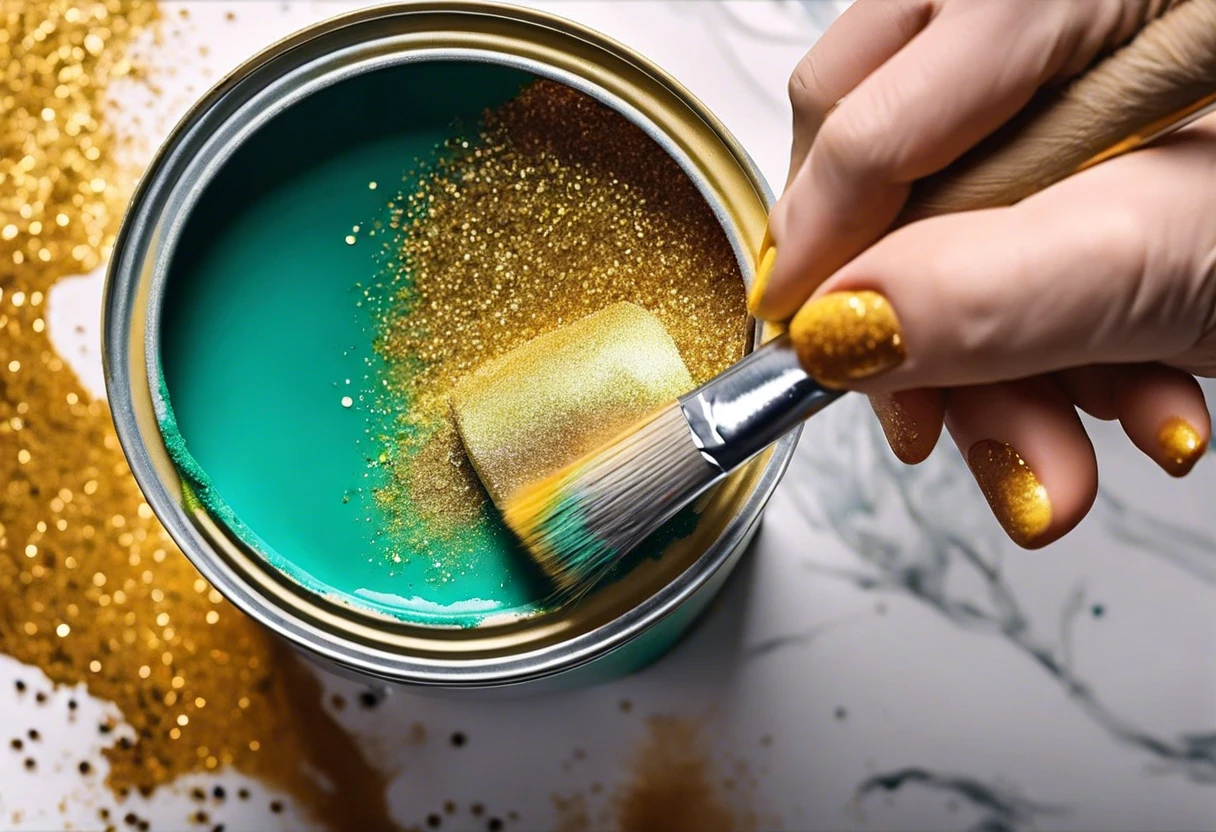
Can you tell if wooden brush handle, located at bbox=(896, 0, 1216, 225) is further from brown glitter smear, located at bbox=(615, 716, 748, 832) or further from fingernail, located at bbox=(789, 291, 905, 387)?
brown glitter smear, located at bbox=(615, 716, 748, 832)

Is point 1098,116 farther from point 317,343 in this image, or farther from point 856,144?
point 317,343

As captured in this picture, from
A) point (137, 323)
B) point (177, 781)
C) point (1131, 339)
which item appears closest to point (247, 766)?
point (177, 781)

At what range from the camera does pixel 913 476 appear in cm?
81

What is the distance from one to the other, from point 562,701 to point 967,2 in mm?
536


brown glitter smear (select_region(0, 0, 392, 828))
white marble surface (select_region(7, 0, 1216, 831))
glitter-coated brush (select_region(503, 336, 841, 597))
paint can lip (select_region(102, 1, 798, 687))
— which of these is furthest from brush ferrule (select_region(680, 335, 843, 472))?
brown glitter smear (select_region(0, 0, 392, 828))

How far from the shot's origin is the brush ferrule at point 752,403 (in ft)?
1.64

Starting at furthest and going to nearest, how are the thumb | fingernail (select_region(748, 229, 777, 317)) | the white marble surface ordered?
the white marble surface → fingernail (select_region(748, 229, 777, 317)) → the thumb

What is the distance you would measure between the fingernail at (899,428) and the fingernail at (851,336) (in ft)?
0.53

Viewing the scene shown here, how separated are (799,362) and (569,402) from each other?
175mm

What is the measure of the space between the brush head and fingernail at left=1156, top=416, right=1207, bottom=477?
24cm

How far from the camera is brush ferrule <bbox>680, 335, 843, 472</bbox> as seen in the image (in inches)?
19.6

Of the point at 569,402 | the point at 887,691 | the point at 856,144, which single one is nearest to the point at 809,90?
the point at 856,144

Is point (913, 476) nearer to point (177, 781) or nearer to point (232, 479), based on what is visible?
point (232, 479)

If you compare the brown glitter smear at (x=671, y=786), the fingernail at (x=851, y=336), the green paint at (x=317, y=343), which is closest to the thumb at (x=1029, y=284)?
the fingernail at (x=851, y=336)
